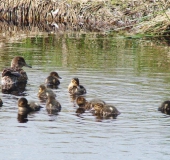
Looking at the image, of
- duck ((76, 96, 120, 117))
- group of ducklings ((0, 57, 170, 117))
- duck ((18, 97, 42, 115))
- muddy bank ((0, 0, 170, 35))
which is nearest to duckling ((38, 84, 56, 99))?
group of ducklings ((0, 57, 170, 117))

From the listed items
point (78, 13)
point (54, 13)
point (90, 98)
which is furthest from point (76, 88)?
point (54, 13)

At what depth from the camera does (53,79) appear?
13781 millimetres

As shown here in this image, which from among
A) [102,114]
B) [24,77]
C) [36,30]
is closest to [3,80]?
[24,77]

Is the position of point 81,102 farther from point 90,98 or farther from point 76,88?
point 76,88

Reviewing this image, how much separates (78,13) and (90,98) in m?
13.1

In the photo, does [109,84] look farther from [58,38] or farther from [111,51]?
[58,38]

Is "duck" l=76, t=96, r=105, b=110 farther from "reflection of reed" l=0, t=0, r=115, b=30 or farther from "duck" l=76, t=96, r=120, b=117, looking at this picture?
"reflection of reed" l=0, t=0, r=115, b=30

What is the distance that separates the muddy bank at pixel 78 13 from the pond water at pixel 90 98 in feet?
13.8

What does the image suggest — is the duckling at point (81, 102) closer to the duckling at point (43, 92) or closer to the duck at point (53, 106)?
the duck at point (53, 106)

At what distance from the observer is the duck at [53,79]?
13805 mm

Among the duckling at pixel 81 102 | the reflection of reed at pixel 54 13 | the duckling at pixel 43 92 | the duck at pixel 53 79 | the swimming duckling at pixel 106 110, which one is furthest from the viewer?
the reflection of reed at pixel 54 13

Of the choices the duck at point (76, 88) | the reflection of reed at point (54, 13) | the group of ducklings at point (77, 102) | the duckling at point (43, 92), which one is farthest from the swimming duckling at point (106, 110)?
the reflection of reed at point (54, 13)

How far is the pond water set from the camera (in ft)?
31.1

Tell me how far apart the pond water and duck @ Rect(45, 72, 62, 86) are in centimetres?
16
